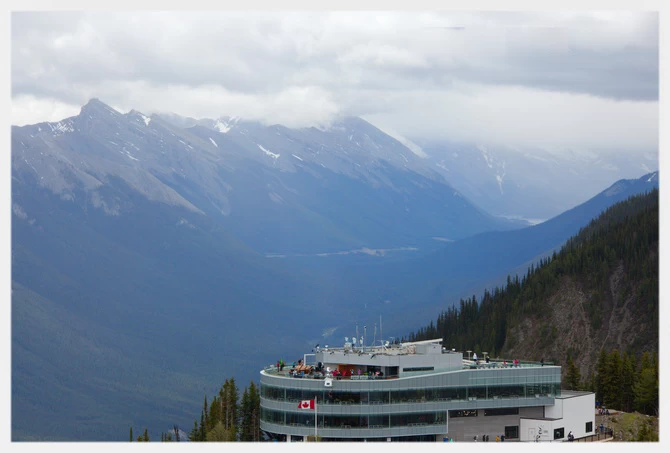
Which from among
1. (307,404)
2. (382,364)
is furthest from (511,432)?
(307,404)

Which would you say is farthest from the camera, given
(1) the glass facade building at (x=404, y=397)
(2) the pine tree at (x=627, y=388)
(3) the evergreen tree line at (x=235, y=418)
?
(2) the pine tree at (x=627, y=388)

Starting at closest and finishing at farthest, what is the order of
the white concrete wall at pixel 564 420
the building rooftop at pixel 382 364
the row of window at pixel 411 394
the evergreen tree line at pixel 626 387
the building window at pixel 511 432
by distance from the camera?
the row of window at pixel 411 394 < the building rooftop at pixel 382 364 < the white concrete wall at pixel 564 420 < the building window at pixel 511 432 < the evergreen tree line at pixel 626 387

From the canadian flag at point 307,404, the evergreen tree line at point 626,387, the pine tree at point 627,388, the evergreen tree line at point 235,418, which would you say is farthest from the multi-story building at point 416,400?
the pine tree at point 627,388

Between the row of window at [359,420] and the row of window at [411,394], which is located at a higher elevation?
the row of window at [411,394]

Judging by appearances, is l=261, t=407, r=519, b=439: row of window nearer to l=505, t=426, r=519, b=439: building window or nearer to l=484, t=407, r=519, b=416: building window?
l=484, t=407, r=519, b=416: building window

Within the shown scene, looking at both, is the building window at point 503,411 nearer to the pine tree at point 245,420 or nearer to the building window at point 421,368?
the building window at point 421,368
